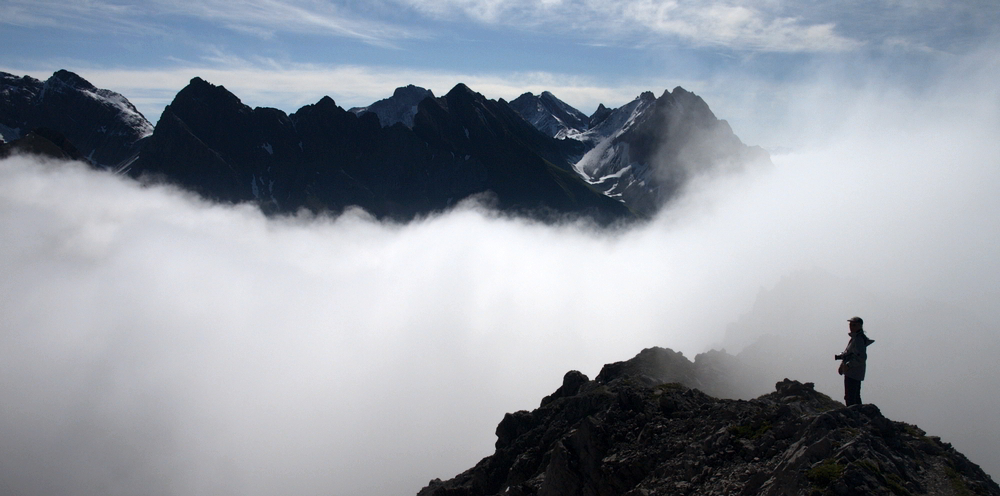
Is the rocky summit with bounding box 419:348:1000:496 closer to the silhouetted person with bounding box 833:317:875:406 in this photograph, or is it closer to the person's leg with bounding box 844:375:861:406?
the person's leg with bounding box 844:375:861:406

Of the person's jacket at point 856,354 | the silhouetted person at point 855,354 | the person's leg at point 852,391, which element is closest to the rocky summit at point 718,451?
the person's leg at point 852,391

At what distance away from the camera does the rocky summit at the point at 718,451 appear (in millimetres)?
27094

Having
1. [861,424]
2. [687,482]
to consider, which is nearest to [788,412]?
[861,424]

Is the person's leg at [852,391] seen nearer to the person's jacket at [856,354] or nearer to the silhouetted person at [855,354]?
the silhouetted person at [855,354]

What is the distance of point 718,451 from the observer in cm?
3259

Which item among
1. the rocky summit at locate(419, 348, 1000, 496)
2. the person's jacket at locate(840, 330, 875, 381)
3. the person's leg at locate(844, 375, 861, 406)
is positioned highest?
the person's jacket at locate(840, 330, 875, 381)

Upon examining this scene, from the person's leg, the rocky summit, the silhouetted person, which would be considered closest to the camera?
the rocky summit

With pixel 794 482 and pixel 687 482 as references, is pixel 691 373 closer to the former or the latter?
pixel 687 482

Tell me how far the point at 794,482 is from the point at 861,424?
678cm

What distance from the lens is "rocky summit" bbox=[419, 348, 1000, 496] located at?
27.1 metres

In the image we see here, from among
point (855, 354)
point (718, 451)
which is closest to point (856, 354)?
point (855, 354)

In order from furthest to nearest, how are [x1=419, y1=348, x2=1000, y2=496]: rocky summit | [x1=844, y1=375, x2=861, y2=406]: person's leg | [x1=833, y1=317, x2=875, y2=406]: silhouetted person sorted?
1. [x1=844, y1=375, x2=861, y2=406]: person's leg
2. [x1=833, y1=317, x2=875, y2=406]: silhouetted person
3. [x1=419, y1=348, x2=1000, y2=496]: rocky summit

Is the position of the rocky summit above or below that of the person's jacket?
below

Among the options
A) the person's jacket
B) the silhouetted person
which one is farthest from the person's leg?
the person's jacket
